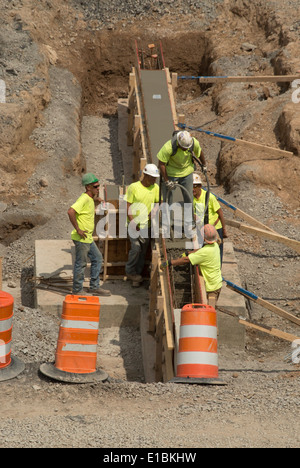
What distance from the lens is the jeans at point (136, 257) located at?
13906mm

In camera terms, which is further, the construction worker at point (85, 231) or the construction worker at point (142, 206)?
the construction worker at point (142, 206)

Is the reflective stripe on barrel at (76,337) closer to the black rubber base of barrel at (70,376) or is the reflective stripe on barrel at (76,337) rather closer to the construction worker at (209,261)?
the black rubber base of barrel at (70,376)

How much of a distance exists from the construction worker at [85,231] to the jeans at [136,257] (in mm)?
598

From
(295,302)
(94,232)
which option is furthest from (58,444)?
(295,302)

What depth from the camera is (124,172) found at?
20.1 meters

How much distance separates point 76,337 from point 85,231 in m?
2.96

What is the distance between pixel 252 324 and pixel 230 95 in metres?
10.6

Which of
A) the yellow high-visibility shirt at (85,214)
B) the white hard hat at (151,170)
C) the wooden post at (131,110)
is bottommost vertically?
the yellow high-visibility shirt at (85,214)

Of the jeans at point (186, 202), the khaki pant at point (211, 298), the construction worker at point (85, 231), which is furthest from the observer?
the jeans at point (186, 202)

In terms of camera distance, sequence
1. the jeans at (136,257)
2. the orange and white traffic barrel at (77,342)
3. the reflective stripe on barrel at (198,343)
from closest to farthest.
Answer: the orange and white traffic barrel at (77,342)
the reflective stripe on barrel at (198,343)
the jeans at (136,257)

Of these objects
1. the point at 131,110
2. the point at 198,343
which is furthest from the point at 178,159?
the point at 131,110

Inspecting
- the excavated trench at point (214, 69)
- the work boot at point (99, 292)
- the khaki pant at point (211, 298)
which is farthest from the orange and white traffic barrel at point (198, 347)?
the excavated trench at point (214, 69)

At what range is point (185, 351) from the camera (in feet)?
35.0

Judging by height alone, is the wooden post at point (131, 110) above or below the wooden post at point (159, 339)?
above
